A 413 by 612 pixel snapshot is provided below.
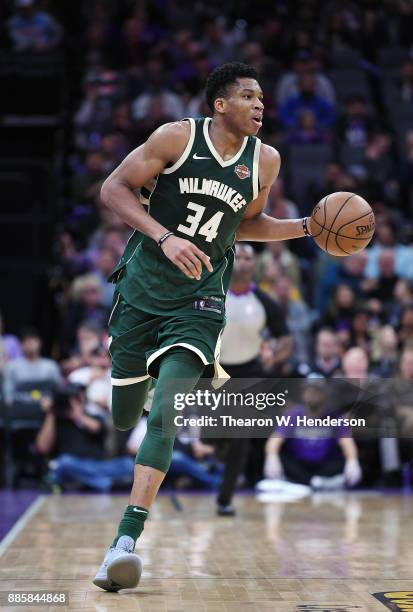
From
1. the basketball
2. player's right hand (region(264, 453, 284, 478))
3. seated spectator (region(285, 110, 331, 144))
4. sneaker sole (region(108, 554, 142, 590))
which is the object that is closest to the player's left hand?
player's right hand (region(264, 453, 284, 478))

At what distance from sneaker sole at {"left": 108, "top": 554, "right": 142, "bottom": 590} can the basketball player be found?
2.09 feet

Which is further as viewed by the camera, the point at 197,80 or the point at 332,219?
the point at 197,80

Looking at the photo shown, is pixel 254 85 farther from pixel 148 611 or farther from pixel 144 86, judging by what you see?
pixel 144 86

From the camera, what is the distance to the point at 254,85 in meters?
5.29

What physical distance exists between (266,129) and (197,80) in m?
1.30

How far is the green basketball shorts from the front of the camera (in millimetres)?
5066

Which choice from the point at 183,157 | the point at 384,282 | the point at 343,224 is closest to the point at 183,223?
the point at 183,157

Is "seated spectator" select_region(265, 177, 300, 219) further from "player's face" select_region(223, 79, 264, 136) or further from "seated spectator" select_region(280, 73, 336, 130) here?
"player's face" select_region(223, 79, 264, 136)

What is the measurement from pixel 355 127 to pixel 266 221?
9.68 meters

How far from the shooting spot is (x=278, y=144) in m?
14.2

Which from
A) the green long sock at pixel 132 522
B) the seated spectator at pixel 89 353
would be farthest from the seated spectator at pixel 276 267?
the green long sock at pixel 132 522

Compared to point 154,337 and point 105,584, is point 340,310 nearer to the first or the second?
point 154,337

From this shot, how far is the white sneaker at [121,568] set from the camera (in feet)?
15.4

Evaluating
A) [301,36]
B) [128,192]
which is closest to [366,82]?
[301,36]
